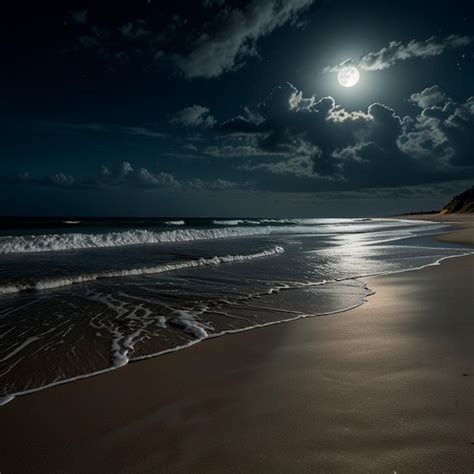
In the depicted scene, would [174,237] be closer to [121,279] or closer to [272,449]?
[121,279]

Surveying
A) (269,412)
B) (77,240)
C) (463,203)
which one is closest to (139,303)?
(269,412)

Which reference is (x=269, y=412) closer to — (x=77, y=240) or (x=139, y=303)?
(x=139, y=303)

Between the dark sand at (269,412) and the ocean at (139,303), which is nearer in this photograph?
the dark sand at (269,412)

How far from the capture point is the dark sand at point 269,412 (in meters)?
1.88

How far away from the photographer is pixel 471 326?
4.09 metres

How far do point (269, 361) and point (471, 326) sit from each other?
105 inches

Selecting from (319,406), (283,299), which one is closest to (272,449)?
(319,406)

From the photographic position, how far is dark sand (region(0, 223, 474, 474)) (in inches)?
73.9

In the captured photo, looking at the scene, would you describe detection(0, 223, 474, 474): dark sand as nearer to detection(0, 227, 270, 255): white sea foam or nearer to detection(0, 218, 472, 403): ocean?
detection(0, 218, 472, 403): ocean

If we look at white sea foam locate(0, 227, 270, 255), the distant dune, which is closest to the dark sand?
white sea foam locate(0, 227, 270, 255)

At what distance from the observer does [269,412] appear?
2.35 m

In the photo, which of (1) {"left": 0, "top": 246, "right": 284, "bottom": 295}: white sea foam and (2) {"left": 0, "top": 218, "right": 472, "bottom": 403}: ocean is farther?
(1) {"left": 0, "top": 246, "right": 284, "bottom": 295}: white sea foam

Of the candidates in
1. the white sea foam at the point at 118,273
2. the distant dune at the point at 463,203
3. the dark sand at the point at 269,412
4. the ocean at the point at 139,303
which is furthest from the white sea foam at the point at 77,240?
the distant dune at the point at 463,203

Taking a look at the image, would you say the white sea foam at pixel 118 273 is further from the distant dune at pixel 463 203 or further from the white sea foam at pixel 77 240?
the distant dune at pixel 463 203
